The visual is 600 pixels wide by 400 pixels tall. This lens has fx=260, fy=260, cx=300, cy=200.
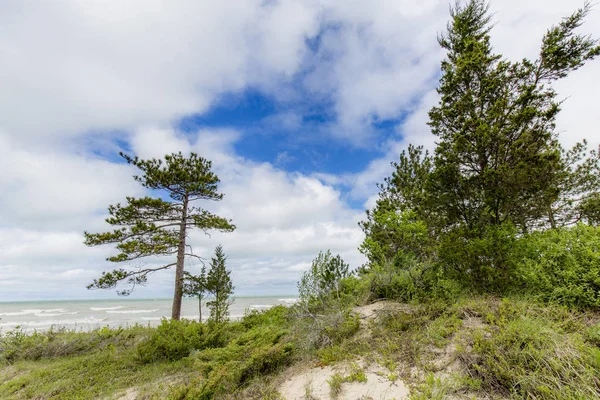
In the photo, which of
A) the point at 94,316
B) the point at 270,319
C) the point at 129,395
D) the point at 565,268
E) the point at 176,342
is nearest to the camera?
the point at 565,268

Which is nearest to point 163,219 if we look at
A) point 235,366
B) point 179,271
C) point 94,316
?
point 179,271

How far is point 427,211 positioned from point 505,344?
21.7 ft

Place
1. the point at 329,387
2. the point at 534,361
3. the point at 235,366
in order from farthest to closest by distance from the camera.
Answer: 1. the point at 235,366
2. the point at 329,387
3. the point at 534,361

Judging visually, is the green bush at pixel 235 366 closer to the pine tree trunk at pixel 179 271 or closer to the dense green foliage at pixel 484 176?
the dense green foliage at pixel 484 176

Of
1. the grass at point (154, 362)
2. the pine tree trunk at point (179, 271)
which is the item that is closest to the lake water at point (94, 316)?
the pine tree trunk at point (179, 271)

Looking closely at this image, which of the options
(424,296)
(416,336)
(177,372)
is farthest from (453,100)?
(177,372)

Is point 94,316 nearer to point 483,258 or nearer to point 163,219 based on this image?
point 163,219

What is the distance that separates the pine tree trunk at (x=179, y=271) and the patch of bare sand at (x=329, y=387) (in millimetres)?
10010

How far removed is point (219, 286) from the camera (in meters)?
12.2

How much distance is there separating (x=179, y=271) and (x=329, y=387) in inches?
451

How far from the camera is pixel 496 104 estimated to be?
771 cm

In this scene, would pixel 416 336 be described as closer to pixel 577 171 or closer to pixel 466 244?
pixel 466 244

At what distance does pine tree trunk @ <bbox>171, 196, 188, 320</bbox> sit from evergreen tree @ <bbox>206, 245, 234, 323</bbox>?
6.00 feet

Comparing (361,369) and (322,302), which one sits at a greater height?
(322,302)
